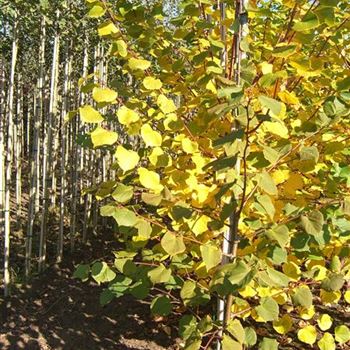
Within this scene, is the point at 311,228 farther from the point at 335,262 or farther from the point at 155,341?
the point at 155,341

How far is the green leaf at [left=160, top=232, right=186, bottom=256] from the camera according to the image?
3.86ft

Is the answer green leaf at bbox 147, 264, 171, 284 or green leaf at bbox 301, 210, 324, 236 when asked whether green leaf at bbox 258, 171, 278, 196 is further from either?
green leaf at bbox 147, 264, 171, 284

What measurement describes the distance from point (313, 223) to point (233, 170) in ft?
0.90

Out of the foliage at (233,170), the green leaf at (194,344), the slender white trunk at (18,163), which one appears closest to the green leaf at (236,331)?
Answer: the foliage at (233,170)

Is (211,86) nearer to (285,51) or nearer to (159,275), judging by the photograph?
(285,51)

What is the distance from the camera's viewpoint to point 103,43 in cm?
667

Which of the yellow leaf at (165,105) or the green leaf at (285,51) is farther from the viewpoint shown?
the yellow leaf at (165,105)

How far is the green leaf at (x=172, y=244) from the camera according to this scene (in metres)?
1.18

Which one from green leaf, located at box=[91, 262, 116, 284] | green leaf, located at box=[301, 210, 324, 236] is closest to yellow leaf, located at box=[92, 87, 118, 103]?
green leaf, located at box=[91, 262, 116, 284]

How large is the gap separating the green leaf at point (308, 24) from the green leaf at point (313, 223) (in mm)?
496

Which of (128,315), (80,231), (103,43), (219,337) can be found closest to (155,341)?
(128,315)

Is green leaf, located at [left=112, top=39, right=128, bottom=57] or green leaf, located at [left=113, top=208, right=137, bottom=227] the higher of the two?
green leaf, located at [left=112, top=39, right=128, bottom=57]

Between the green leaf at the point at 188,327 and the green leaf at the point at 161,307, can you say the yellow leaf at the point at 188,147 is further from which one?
the green leaf at the point at 188,327

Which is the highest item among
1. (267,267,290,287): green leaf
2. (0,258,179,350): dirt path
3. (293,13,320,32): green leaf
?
(293,13,320,32): green leaf
